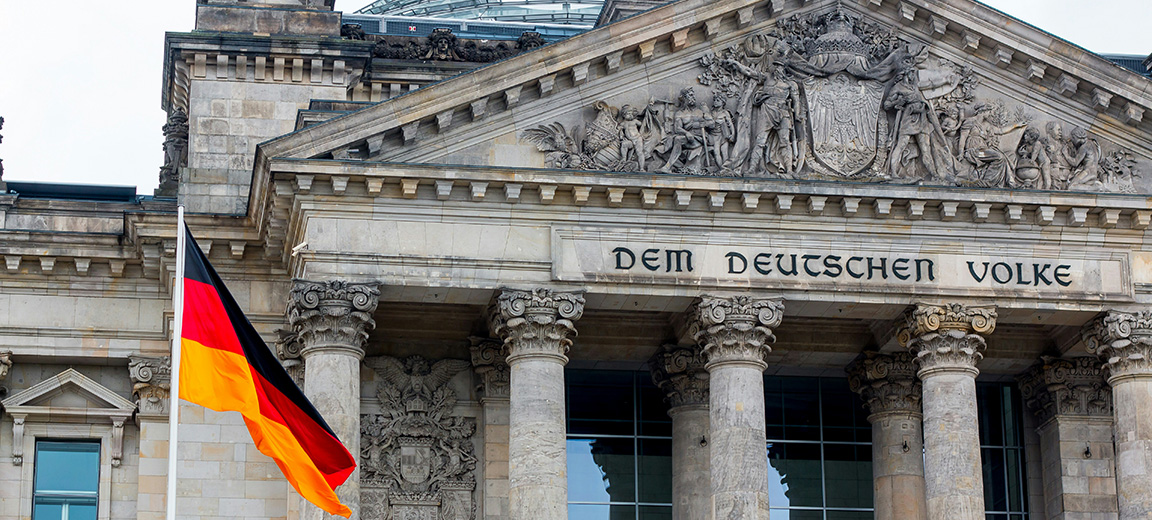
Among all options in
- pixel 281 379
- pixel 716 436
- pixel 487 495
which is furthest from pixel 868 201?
Result: pixel 281 379

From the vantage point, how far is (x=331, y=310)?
35.6m

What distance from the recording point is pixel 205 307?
2975 cm

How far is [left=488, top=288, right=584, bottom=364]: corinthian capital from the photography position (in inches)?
1427

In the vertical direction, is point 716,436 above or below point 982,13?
below

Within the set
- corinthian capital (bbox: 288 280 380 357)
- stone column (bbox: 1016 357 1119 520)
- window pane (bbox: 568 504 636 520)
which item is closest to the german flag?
corinthian capital (bbox: 288 280 380 357)

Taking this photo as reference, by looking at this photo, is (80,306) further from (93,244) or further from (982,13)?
(982,13)

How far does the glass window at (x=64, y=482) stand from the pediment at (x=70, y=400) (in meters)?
0.75

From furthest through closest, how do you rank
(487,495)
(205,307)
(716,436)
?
1. (487,495)
2. (716,436)
3. (205,307)

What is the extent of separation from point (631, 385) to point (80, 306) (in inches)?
438

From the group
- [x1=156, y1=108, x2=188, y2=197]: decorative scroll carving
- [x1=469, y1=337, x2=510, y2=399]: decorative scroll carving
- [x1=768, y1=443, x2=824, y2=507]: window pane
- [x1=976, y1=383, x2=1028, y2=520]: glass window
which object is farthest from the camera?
[x1=976, y1=383, x2=1028, y2=520]: glass window

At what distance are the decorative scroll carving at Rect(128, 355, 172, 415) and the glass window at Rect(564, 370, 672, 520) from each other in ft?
26.5

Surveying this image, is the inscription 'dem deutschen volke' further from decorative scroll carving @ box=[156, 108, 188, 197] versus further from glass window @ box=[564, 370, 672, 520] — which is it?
decorative scroll carving @ box=[156, 108, 188, 197]

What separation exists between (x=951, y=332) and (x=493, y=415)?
879cm

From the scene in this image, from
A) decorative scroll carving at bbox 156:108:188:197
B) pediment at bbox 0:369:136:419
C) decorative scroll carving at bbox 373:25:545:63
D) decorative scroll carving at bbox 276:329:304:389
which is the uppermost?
decorative scroll carving at bbox 373:25:545:63
